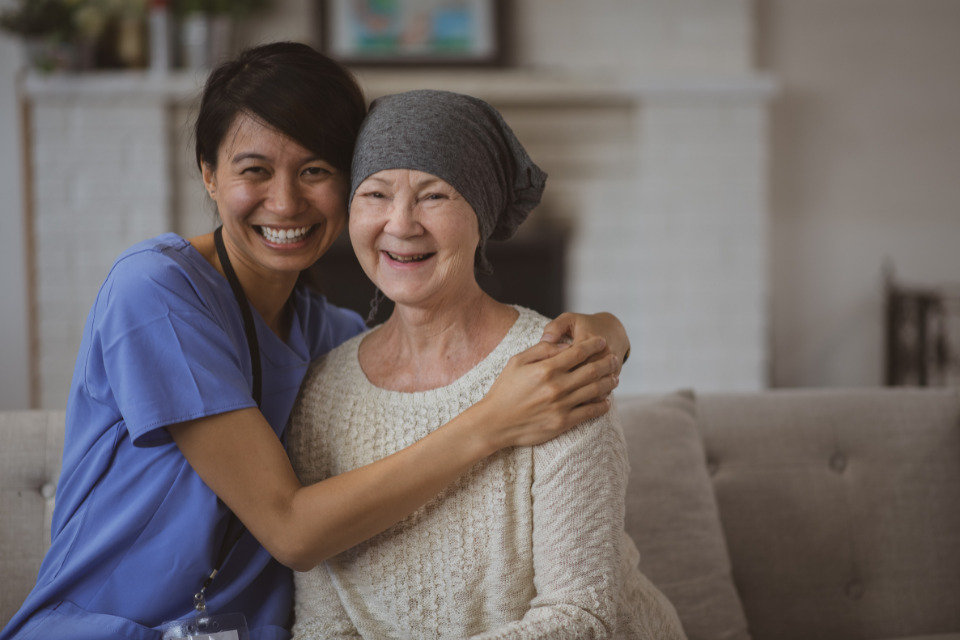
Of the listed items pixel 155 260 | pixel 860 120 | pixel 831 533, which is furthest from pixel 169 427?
pixel 860 120

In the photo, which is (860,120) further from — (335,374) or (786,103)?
(335,374)

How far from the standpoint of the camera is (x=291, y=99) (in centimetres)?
119

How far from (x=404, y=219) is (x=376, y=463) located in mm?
331

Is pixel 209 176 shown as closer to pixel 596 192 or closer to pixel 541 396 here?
pixel 541 396

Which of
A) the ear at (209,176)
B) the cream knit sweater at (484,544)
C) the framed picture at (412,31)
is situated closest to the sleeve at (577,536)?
the cream knit sweater at (484,544)

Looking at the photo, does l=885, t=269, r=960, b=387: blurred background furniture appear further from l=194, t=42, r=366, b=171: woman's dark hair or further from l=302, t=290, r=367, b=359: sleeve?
l=194, t=42, r=366, b=171: woman's dark hair

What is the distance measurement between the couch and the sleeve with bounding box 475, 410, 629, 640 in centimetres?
44

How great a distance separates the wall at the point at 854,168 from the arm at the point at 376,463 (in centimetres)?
355

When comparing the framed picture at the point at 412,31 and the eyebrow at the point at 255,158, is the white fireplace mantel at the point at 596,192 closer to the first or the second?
the framed picture at the point at 412,31

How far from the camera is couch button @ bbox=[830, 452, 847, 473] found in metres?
1.64

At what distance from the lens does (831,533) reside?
1.59 meters

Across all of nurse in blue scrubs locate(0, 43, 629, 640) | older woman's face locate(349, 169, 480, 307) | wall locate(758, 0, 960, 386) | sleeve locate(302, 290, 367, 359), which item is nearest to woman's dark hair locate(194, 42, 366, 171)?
nurse in blue scrubs locate(0, 43, 629, 640)

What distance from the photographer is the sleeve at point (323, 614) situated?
48.3 inches

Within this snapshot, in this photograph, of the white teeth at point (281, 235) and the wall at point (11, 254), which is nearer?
the white teeth at point (281, 235)
